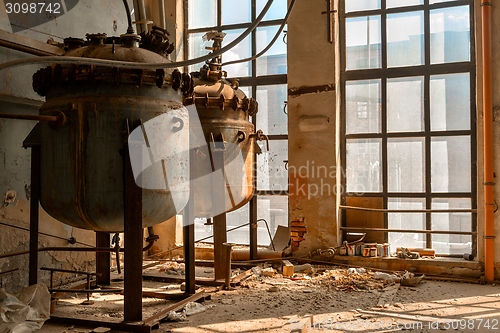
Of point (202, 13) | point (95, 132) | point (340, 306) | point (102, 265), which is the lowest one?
point (340, 306)

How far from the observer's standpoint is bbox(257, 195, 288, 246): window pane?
6078mm

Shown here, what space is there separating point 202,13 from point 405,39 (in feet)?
8.93

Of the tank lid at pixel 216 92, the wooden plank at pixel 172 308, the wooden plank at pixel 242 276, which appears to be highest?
the tank lid at pixel 216 92

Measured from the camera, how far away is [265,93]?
618 centimetres

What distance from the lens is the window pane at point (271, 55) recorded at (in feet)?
19.9

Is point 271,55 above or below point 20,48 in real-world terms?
above

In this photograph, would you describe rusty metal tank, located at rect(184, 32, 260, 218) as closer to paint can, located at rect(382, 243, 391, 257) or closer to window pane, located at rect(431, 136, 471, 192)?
paint can, located at rect(382, 243, 391, 257)

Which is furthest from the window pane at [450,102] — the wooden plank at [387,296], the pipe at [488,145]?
the wooden plank at [387,296]

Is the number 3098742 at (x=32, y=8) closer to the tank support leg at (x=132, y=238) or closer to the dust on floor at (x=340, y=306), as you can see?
the tank support leg at (x=132, y=238)

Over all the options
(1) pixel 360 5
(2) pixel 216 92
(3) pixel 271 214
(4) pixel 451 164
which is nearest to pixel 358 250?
(3) pixel 271 214

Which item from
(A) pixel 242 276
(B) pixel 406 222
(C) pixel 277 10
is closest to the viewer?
(A) pixel 242 276

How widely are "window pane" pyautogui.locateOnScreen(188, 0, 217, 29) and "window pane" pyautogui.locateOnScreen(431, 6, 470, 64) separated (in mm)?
2787

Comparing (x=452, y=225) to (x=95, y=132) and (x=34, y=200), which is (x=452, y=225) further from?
(x=34, y=200)

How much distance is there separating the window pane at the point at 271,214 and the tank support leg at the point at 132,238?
2.92 meters
